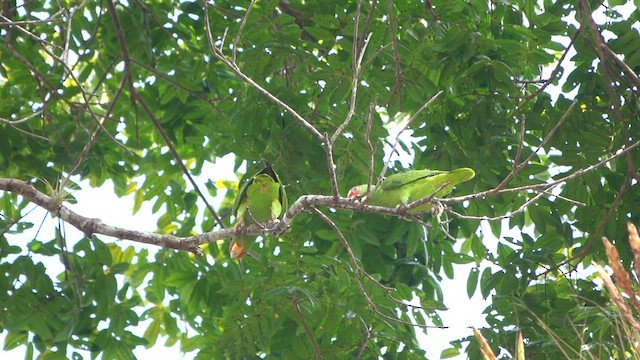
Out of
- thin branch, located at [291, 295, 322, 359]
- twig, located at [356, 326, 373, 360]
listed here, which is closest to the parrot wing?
twig, located at [356, 326, 373, 360]

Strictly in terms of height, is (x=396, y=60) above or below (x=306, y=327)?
above

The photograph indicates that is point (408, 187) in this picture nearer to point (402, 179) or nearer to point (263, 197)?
point (402, 179)

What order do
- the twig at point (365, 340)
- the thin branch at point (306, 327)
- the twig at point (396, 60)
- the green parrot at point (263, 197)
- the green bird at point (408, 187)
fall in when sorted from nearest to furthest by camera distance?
the green bird at point (408, 187)
the green parrot at point (263, 197)
the twig at point (396, 60)
the twig at point (365, 340)
the thin branch at point (306, 327)

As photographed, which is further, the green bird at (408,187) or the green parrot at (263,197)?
the green parrot at (263,197)

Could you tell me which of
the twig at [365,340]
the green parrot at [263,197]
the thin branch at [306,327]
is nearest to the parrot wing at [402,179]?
the green parrot at [263,197]

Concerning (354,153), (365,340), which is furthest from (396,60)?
(365,340)

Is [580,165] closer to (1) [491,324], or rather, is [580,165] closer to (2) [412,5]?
(1) [491,324]

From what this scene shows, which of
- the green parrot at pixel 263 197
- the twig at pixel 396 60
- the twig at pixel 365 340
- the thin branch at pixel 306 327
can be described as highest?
the twig at pixel 396 60

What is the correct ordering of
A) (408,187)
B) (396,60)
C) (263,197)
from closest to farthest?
(408,187) < (263,197) < (396,60)

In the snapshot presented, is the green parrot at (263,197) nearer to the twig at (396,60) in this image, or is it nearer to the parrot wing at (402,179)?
the parrot wing at (402,179)

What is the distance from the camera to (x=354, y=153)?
622cm

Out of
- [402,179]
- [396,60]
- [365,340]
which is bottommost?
[365,340]

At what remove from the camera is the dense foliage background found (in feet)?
19.9

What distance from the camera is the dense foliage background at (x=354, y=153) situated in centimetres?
607
